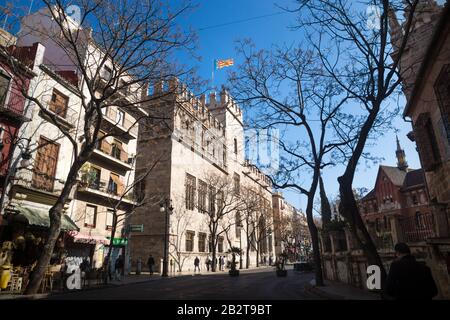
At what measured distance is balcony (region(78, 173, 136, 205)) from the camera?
20484 millimetres

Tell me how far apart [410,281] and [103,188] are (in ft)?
72.5

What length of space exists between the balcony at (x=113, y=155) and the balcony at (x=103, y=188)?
1351 millimetres

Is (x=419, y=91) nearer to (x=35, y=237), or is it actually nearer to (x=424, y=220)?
(x=424, y=220)

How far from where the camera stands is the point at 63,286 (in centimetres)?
1466

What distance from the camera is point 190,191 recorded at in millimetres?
38062

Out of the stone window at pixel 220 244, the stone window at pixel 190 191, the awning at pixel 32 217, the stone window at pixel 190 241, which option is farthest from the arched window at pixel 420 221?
the stone window at pixel 220 244

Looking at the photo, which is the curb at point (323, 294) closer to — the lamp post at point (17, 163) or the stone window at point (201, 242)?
the lamp post at point (17, 163)

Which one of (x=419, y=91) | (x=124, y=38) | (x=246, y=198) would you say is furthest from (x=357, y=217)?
(x=246, y=198)

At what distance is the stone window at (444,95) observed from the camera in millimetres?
10016

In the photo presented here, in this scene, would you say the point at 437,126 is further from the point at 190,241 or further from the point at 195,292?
the point at 190,241

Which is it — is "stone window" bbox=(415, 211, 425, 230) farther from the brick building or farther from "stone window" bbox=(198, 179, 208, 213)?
"stone window" bbox=(198, 179, 208, 213)

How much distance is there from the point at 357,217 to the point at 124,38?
1093cm

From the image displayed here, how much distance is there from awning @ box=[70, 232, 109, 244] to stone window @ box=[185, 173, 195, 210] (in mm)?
14676

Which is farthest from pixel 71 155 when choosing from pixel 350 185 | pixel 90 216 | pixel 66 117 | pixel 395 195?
pixel 395 195
